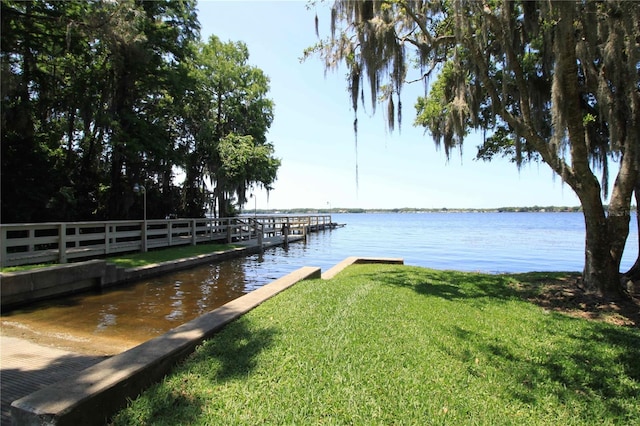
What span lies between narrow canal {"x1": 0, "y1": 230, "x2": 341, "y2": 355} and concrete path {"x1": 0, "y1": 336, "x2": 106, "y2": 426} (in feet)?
0.86

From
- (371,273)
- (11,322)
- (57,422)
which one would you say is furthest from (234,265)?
(57,422)

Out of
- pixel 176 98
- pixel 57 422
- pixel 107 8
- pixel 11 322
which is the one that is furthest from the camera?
pixel 176 98

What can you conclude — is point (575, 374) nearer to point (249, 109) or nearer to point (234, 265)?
point (234, 265)

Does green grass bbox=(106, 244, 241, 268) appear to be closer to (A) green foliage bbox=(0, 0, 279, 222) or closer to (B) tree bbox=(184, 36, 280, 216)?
(A) green foliage bbox=(0, 0, 279, 222)

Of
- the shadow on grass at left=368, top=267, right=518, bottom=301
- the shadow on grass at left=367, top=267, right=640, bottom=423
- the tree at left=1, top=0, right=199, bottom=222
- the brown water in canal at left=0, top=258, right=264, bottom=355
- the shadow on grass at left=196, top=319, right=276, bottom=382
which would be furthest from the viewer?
the tree at left=1, top=0, right=199, bottom=222

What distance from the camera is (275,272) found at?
11.6 meters

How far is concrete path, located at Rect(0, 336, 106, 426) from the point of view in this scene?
3.04 metres

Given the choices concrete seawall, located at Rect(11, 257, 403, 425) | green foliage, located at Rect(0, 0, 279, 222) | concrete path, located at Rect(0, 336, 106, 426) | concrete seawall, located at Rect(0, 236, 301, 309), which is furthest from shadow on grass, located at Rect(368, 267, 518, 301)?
green foliage, located at Rect(0, 0, 279, 222)

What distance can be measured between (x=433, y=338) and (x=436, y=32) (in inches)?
322

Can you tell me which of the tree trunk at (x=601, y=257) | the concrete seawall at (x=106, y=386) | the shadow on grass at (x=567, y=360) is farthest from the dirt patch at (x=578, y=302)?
the concrete seawall at (x=106, y=386)

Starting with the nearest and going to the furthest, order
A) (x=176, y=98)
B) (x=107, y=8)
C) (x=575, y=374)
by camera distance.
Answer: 1. (x=575, y=374)
2. (x=107, y=8)
3. (x=176, y=98)

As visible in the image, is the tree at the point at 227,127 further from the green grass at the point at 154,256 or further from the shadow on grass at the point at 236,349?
the shadow on grass at the point at 236,349

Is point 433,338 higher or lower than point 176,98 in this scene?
lower

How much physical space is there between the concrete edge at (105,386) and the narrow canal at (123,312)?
1545 mm
